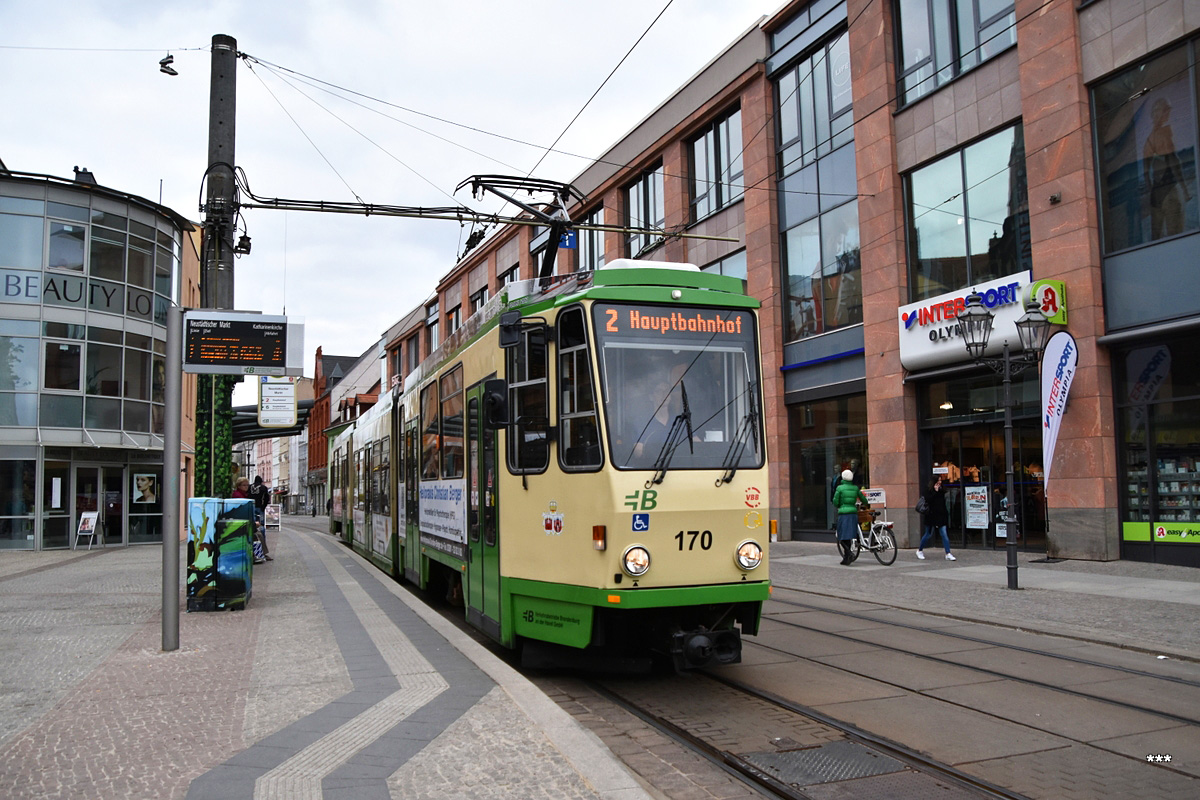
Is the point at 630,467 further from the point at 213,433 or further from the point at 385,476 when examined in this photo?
the point at 385,476

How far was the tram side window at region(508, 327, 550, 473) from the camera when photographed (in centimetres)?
722

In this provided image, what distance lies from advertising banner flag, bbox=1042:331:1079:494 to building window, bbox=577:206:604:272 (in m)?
20.4

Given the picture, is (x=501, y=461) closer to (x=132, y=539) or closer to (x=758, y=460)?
(x=758, y=460)

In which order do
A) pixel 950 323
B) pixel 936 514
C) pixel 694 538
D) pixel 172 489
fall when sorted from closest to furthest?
pixel 694 538, pixel 172 489, pixel 936 514, pixel 950 323

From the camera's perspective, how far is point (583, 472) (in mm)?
6789

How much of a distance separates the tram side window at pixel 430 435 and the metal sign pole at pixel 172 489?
9.68 ft

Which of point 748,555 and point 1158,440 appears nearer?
point 748,555

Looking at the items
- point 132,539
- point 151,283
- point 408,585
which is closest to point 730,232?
point 408,585

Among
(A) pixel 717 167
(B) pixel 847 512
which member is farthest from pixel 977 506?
(A) pixel 717 167

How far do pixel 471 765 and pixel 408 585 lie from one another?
1151 cm

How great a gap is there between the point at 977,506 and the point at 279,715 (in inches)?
636

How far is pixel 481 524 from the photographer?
27.9 feet

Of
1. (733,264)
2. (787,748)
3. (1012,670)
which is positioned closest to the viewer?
(787,748)

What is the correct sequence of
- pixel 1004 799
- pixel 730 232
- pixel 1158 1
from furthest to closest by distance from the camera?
pixel 730 232
pixel 1158 1
pixel 1004 799
